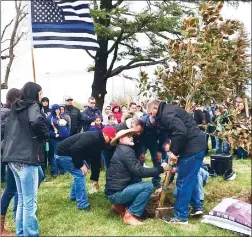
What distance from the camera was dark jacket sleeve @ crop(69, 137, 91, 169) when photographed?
5.69m

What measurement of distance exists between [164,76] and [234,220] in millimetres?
2392

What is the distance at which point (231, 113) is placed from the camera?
5.89m

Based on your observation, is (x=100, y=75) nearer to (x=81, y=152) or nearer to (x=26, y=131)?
(x=81, y=152)

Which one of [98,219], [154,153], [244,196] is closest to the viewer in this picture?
[98,219]

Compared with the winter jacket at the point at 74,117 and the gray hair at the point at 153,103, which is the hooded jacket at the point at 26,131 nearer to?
the gray hair at the point at 153,103

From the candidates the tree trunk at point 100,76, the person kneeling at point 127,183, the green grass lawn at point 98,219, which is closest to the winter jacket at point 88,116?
the green grass lawn at point 98,219

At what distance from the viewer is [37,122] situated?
460cm

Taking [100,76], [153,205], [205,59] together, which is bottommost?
[153,205]

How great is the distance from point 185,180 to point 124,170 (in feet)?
2.66

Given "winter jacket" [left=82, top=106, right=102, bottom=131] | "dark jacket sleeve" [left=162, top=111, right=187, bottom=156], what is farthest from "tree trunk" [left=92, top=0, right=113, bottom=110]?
"dark jacket sleeve" [left=162, top=111, right=187, bottom=156]

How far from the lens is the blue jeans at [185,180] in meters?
5.36

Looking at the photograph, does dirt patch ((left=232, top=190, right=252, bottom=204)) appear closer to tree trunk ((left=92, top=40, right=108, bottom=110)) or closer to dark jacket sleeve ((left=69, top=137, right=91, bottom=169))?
dark jacket sleeve ((left=69, top=137, right=91, bottom=169))

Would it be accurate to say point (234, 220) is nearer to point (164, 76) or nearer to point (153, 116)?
point (153, 116)

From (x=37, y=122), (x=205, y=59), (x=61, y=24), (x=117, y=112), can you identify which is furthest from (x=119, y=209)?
(x=117, y=112)
